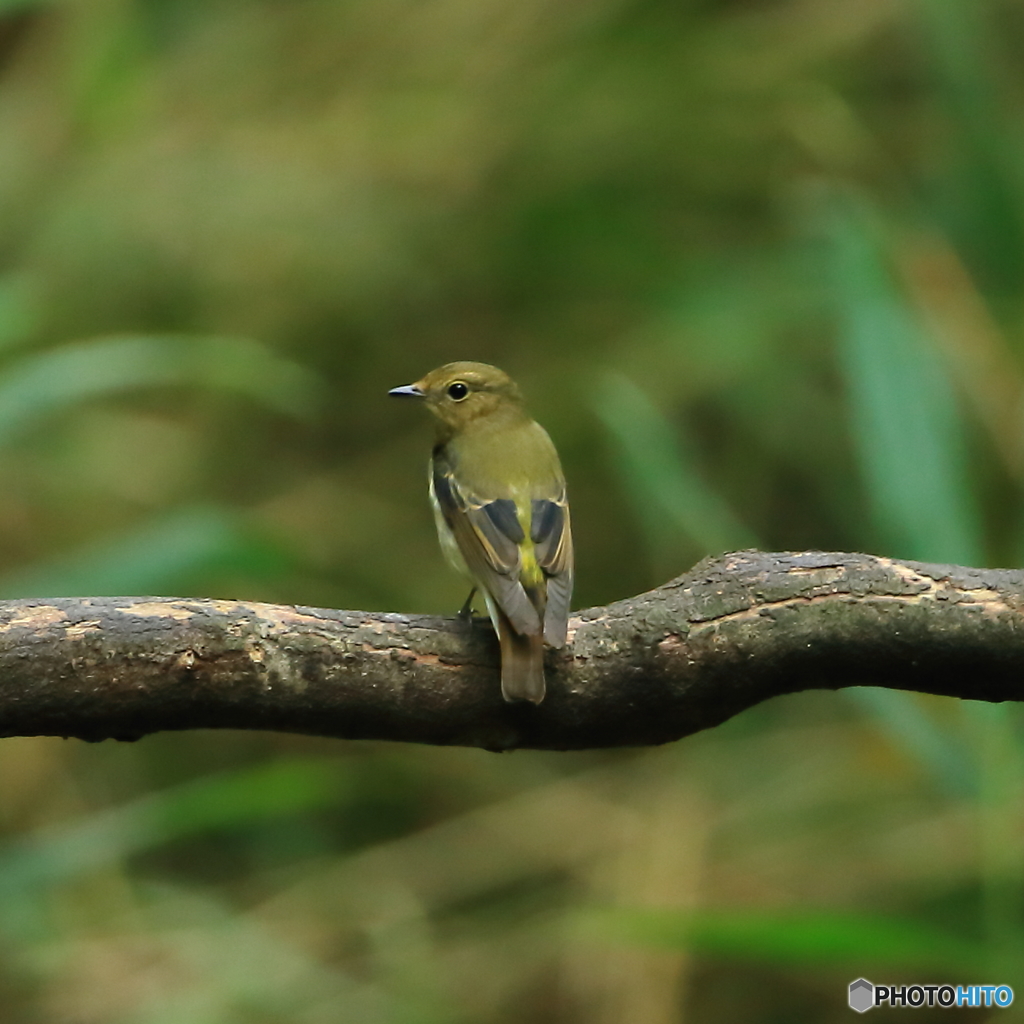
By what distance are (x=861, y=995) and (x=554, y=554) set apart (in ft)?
6.18

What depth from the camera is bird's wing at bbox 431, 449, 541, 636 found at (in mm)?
2859

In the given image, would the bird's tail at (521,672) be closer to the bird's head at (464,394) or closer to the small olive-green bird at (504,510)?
the small olive-green bird at (504,510)

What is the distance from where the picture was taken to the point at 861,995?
13.7 feet

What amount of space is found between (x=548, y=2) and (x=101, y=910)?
13.5 ft

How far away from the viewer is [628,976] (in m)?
4.80

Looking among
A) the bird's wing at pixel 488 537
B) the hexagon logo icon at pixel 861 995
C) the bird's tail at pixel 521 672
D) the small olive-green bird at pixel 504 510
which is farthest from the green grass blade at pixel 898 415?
the bird's tail at pixel 521 672

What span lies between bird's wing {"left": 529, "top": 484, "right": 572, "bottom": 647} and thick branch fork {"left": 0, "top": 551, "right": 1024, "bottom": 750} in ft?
0.16

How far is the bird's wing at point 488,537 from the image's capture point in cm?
286

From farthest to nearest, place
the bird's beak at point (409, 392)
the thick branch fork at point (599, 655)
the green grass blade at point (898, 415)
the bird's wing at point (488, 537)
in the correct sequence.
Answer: the bird's beak at point (409, 392), the green grass blade at point (898, 415), the bird's wing at point (488, 537), the thick branch fork at point (599, 655)

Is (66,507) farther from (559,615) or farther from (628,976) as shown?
(559,615)

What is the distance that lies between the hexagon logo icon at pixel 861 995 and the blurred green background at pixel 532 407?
22cm

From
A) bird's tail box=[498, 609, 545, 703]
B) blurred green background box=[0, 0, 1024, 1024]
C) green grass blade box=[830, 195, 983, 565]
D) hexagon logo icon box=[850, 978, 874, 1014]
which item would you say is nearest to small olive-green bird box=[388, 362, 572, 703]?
bird's tail box=[498, 609, 545, 703]

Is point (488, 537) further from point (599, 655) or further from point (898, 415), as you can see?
point (898, 415)

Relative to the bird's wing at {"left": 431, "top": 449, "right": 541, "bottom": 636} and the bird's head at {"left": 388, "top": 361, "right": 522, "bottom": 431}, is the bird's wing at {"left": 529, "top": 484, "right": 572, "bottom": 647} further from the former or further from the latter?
the bird's head at {"left": 388, "top": 361, "right": 522, "bottom": 431}
